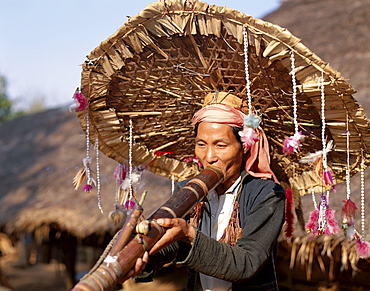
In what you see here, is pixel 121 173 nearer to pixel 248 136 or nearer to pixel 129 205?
pixel 129 205

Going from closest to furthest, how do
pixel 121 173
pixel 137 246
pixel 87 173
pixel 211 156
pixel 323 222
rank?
pixel 137 246 < pixel 211 156 < pixel 323 222 < pixel 87 173 < pixel 121 173

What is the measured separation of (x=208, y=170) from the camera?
64.7 inches

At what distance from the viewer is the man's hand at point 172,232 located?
4.32 ft

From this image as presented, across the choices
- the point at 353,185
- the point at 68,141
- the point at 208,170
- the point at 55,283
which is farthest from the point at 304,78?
the point at 55,283

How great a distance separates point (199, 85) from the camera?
1922mm

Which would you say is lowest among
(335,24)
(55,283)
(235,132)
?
(55,283)

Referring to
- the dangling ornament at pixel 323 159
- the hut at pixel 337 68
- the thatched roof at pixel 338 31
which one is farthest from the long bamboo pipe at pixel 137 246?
the thatched roof at pixel 338 31

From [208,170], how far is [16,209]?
4576 mm

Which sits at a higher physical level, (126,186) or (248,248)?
(126,186)

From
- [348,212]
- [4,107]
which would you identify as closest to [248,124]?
[348,212]

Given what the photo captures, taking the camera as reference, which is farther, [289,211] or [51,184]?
[51,184]

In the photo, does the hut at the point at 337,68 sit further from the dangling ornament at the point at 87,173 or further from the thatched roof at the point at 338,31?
the dangling ornament at the point at 87,173

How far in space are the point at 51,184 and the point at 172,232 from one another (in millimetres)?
4878

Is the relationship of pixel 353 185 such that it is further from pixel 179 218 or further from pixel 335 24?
pixel 335 24
